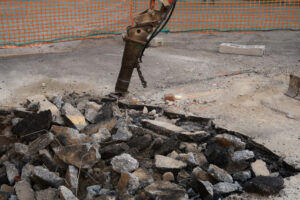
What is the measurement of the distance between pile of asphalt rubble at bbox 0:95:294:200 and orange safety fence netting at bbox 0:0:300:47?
4.29 m

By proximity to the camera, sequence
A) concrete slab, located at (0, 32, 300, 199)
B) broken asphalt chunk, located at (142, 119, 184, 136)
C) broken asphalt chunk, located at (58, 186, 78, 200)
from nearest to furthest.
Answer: broken asphalt chunk, located at (58, 186, 78, 200), broken asphalt chunk, located at (142, 119, 184, 136), concrete slab, located at (0, 32, 300, 199)

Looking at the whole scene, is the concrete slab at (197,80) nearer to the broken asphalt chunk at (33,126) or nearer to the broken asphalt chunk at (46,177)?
the broken asphalt chunk at (33,126)

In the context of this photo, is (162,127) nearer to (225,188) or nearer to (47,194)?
(225,188)

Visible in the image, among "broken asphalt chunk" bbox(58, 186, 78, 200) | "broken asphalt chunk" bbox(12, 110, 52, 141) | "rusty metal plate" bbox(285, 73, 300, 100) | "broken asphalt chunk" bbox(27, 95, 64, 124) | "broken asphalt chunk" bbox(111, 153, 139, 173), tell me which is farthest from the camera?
"rusty metal plate" bbox(285, 73, 300, 100)

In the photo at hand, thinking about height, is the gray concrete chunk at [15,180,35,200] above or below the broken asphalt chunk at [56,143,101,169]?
below

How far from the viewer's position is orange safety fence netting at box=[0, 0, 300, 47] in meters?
8.66

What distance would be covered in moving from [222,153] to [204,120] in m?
0.97

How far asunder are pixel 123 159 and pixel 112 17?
683cm

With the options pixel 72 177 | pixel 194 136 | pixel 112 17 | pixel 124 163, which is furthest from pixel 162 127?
pixel 112 17

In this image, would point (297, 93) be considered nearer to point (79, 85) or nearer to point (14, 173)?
point (79, 85)

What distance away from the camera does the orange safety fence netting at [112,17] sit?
8.66 metres

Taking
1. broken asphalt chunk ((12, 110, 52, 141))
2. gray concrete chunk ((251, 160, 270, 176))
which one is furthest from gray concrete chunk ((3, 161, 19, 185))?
gray concrete chunk ((251, 160, 270, 176))

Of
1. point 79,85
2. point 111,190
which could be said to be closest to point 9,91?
point 79,85

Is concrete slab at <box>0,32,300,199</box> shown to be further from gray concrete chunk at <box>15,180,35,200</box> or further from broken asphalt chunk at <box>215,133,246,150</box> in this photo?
gray concrete chunk at <box>15,180,35,200</box>
